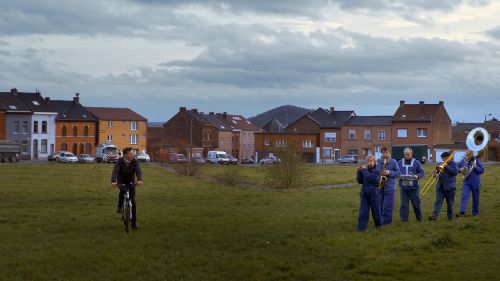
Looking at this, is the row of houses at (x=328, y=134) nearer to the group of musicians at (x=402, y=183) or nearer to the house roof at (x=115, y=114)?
the house roof at (x=115, y=114)

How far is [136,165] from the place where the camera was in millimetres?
16797

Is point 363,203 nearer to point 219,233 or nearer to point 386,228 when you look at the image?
point 386,228

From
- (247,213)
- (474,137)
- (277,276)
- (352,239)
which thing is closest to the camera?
(277,276)

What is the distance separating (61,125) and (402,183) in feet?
312

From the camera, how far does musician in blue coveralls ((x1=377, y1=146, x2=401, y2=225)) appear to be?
1745 cm

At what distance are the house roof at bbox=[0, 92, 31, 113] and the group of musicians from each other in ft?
288

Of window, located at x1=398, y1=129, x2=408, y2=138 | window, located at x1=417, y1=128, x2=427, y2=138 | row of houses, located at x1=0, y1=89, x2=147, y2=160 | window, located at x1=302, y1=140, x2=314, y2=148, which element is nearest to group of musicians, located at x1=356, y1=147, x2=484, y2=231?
row of houses, located at x1=0, y1=89, x2=147, y2=160

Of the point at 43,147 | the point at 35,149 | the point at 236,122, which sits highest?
the point at 236,122

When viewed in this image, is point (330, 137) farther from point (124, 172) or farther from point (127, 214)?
point (127, 214)

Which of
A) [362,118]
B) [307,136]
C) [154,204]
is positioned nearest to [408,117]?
[362,118]

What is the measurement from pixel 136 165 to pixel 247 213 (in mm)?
5938

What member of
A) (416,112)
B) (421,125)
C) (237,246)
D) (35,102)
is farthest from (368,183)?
(416,112)

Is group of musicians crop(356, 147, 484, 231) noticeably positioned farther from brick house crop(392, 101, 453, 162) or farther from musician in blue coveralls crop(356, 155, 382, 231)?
brick house crop(392, 101, 453, 162)

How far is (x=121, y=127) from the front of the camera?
118000 mm
